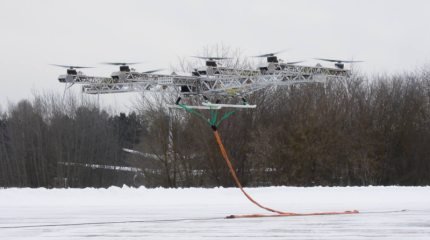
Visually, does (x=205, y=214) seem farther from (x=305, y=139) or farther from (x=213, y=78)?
(x=305, y=139)

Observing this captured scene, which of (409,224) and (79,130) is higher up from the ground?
(79,130)

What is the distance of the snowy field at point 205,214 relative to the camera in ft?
38.2

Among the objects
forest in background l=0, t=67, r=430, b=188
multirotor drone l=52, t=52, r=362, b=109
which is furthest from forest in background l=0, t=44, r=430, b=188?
multirotor drone l=52, t=52, r=362, b=109

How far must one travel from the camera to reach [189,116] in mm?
40219

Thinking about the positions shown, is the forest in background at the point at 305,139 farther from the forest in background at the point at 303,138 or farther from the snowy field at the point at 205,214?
the snowy field at the point at 205,214

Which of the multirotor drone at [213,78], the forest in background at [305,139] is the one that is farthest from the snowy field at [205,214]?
the forest in background at [305,139]

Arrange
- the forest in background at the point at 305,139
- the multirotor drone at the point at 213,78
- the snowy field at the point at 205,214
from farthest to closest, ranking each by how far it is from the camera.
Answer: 1. the forest in background at the point at 305,139
2. the multirotor drone at the point at 213,78
3. the snowy field at the point at 205,214

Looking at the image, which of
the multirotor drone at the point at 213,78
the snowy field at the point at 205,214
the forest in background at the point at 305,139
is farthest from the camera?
the forest in background at the point at 305,139

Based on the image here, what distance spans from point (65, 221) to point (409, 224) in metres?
8.54

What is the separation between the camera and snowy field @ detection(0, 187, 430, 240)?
11633 millimetres

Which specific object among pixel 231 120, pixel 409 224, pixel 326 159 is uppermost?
pixel 231 120

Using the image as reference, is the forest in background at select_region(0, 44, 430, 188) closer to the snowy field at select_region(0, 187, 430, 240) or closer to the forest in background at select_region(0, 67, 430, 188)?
the forest in background at select_region(0, 67, 430, 188)

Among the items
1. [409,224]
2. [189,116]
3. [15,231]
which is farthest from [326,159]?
[15,231]

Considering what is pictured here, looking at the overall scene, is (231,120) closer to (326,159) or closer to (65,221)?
(326,159)
